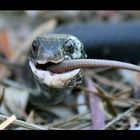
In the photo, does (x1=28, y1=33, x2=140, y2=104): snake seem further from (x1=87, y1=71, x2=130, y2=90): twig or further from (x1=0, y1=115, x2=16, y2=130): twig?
(x1=87, y1=71, x2=130, y2=90): twig

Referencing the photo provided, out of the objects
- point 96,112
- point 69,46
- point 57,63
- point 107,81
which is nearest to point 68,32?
point 107,81

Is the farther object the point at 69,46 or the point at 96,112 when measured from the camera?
the point at 96,112

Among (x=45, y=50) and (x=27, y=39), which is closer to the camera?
(x=45, y=50)

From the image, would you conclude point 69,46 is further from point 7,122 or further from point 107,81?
point 107,81

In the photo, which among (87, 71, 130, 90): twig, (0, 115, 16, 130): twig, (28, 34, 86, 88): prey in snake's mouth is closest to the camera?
(28, 34, 86, 88): prey in snake's mouth

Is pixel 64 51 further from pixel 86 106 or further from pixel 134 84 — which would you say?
pixel 134 84

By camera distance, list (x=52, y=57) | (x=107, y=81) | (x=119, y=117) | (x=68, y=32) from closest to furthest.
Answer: (x=52, y=57)
(x=119, y=117)
(x=107, y=81)
(x=68, y=32)

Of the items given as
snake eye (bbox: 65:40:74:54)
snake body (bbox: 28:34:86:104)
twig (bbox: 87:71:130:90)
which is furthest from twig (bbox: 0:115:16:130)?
twig (bbox: 87:71:130:90)
